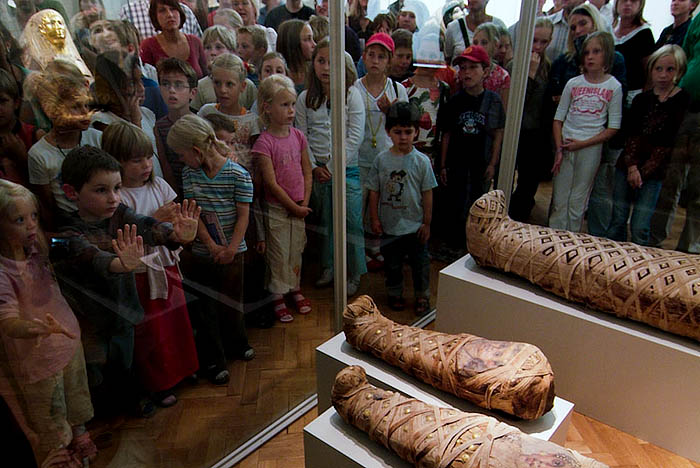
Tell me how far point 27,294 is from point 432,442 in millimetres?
1209

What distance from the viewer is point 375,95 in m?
2.37

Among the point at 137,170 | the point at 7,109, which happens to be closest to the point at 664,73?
the point at 137,170

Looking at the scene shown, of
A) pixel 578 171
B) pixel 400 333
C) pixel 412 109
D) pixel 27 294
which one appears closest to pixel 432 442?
pixel 400 333

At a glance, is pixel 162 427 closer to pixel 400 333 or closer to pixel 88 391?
pixel 88 391

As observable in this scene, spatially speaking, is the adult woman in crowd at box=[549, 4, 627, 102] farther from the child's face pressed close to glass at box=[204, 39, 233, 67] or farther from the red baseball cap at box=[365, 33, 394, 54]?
the child's face pressed close to glass at box=[204, 39, 233, 67]

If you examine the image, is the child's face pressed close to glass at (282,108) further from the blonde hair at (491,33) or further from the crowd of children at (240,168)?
the blonde hair at (491,33)

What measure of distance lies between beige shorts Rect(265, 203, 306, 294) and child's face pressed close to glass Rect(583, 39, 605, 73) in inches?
76.3

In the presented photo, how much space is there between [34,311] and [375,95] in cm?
169

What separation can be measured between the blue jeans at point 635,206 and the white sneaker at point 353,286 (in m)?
1.61

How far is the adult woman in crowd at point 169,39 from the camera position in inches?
56.9

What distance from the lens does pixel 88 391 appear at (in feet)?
5.01

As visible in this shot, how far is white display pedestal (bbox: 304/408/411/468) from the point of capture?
4.99 feet

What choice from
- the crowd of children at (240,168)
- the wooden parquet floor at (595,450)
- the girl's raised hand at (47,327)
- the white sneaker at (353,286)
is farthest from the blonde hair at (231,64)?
the wooden parquet floor at (595,450)

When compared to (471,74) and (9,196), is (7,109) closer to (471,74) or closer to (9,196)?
(9,196)
